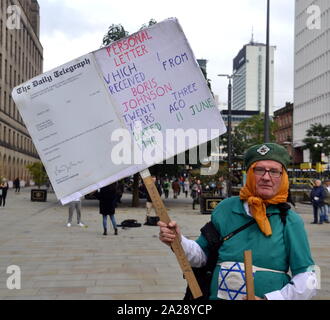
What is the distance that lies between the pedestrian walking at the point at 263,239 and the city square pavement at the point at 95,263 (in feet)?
13.5

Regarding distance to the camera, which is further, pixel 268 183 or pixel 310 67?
pixel 310 67

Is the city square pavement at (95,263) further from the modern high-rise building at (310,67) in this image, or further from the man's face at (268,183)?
the modern high-rise building at (310,67)

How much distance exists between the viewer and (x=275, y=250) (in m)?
2.72

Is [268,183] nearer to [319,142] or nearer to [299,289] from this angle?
[299,289]

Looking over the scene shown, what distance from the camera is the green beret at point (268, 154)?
2861mm

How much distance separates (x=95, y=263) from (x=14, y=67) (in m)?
64.8

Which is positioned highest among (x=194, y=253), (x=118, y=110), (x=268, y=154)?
(x=118, y=110)

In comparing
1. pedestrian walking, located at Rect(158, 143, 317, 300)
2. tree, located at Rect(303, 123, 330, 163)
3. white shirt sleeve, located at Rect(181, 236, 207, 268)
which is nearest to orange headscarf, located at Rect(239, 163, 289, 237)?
pedestrian walking, located at Rect(158, 143, 317, 300)

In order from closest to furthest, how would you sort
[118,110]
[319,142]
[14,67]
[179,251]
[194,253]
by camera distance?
[179,251] < [194,253] < [118,110] < [319,142] < [14,67]

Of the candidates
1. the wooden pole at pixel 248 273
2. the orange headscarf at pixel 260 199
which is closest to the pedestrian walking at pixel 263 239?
the orange headscarf at pixel 260 199

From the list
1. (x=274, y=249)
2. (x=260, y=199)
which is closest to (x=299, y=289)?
(x=274, y=249)

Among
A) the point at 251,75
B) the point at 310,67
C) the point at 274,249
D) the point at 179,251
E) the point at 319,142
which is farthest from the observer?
the point at 251,75

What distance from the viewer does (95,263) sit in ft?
31.2
